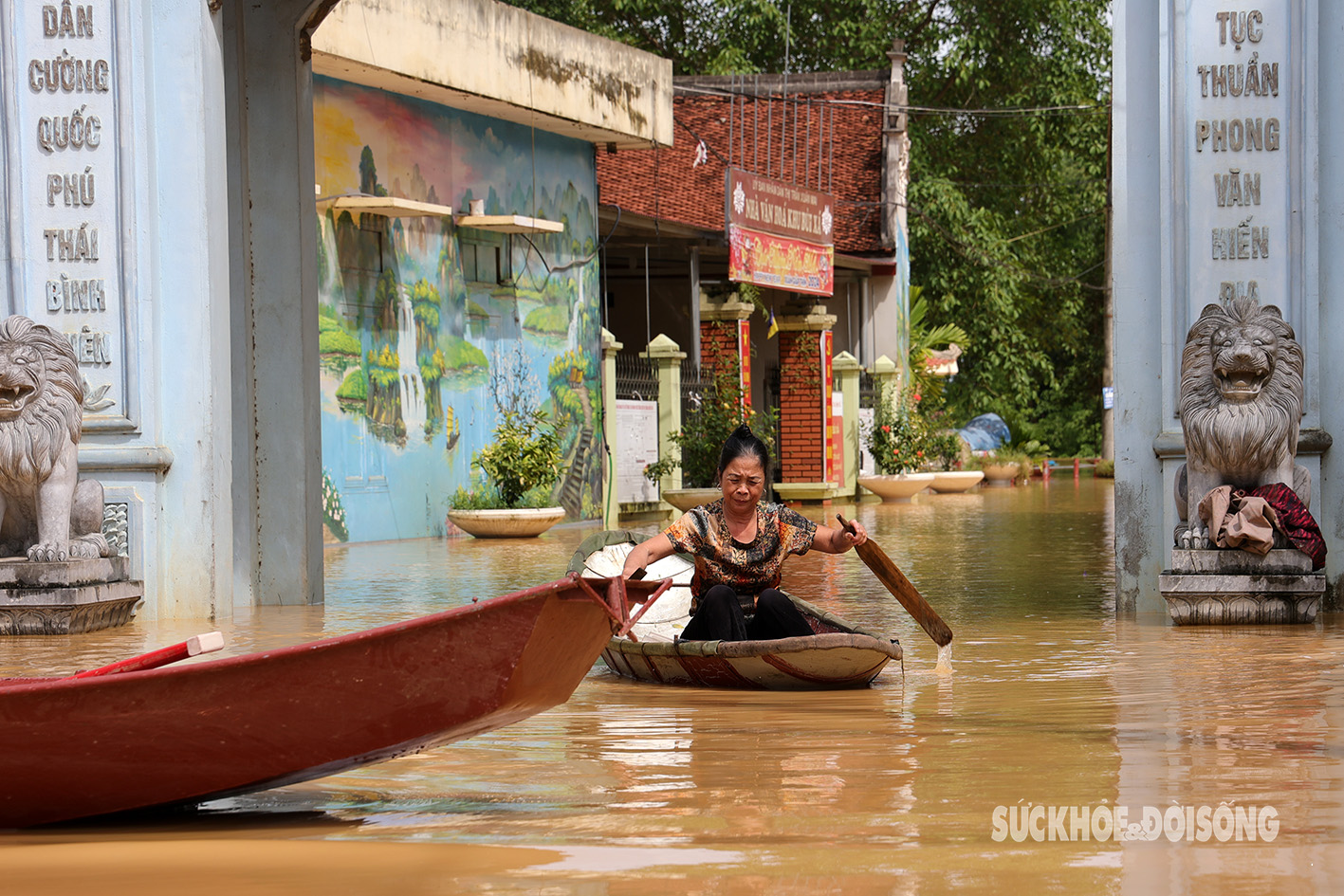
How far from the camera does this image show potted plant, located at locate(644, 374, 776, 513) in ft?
75.0

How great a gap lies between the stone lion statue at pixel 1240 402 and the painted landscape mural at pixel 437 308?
10.6 meters

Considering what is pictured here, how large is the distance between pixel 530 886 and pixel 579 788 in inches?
44.3

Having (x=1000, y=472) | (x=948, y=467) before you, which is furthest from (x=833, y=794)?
(x=1000, y=472)

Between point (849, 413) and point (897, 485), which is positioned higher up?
point (849, 413)

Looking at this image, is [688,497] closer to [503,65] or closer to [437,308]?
[437,308]

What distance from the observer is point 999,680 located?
7086mm

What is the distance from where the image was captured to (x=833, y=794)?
4.60 m

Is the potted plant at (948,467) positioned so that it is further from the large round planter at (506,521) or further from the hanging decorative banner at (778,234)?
the large round planter at (506,521)

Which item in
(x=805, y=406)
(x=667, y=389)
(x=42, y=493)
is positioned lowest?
(x=42, y=493)

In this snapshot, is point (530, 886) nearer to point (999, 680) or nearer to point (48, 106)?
point (999, 680)

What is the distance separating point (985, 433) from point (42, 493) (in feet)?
95.0

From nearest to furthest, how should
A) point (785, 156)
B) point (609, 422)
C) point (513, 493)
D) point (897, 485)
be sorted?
point (513, 493), point (609, 422), point (897, 485), point (785, 156)

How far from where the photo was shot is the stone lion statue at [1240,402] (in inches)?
353

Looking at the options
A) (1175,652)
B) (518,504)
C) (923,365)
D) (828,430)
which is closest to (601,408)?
(518,504)
